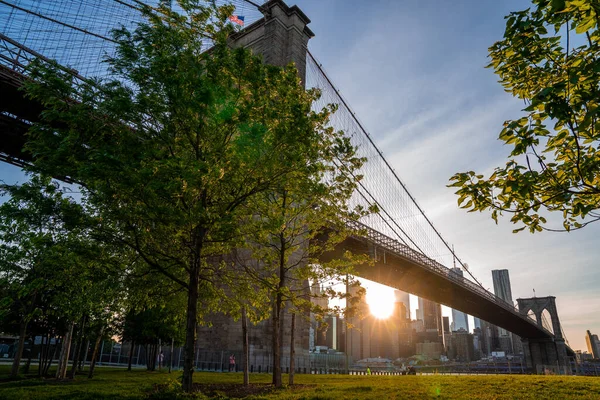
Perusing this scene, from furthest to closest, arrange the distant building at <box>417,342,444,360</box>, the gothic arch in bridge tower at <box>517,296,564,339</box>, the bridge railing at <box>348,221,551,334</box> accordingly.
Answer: the distant building at <box>417,342,444,360</box> → the gothic arch in bridge tower at <box>517,296,564,339</box> → the bridge railing at <box>348,221,551,334</box>

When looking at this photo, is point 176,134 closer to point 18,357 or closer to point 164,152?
point 164,152

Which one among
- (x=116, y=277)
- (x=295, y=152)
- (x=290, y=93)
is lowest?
(x=116, y=277)

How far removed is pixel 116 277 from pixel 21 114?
53.9 ft

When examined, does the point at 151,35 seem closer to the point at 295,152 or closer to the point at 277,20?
the point at 295,152

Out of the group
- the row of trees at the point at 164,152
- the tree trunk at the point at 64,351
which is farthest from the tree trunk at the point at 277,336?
the tree trunk at the point at 64,351

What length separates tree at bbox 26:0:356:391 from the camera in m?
9.17

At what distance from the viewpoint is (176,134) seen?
34.6 feet

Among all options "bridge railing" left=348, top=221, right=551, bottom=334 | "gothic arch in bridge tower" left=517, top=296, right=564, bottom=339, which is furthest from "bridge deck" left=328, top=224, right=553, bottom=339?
"gothic arch in bridge tower" left=517, top=296, right=564, bottom=339

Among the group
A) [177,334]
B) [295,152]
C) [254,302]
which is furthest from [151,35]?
[177,334]

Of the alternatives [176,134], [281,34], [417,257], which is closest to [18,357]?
[176,134]

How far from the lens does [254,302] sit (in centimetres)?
1302

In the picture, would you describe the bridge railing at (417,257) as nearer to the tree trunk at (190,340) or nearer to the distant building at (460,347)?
the tree trunk at (190,340)

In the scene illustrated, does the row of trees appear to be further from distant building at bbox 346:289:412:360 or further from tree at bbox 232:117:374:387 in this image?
distant building at bbox 346:289:412:360

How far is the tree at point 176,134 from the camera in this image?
30.1 ft
